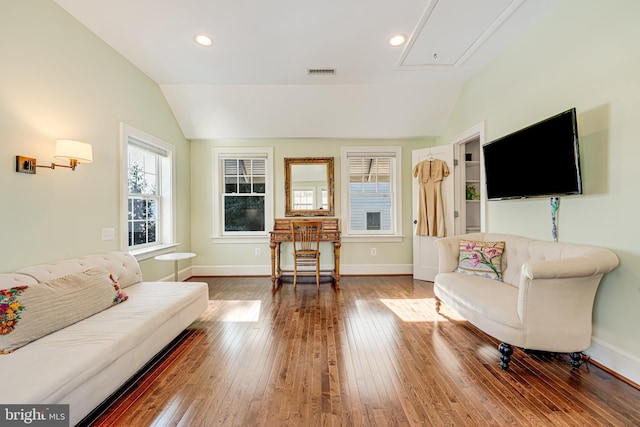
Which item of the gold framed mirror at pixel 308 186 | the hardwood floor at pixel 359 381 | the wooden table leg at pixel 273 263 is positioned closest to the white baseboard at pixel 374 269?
the gold framed mirror at pixel 308 186

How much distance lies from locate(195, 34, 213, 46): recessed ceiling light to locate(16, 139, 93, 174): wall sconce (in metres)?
1.43

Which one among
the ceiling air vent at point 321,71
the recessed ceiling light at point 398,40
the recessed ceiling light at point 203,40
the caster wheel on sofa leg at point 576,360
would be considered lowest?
the caster wheel on sofa leg at point 576,360

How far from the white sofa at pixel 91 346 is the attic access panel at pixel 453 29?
10.8 ft

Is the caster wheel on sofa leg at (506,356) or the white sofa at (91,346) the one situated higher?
the white sofa at (91,346)

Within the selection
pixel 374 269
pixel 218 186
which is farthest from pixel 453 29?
pixel 218 186

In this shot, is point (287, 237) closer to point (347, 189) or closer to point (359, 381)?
point (347, 189)

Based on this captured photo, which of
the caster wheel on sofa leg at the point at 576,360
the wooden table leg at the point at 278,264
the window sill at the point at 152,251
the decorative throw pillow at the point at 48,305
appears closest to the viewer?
the decorative throw pillow at the point at 48,305

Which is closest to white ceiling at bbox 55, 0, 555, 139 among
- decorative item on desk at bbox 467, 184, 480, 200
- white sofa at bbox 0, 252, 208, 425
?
decorative item on desk at bbox 467, 184, 480, 200

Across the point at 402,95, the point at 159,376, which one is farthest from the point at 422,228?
the point at 159,376

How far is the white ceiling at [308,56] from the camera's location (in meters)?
2.18

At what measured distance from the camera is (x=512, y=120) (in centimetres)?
268

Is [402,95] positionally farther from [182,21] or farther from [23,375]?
[23,375]

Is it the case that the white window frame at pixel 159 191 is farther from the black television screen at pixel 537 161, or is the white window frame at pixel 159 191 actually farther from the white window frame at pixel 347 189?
the black television screen at pixel 537 161

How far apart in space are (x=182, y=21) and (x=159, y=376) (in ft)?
9.45
